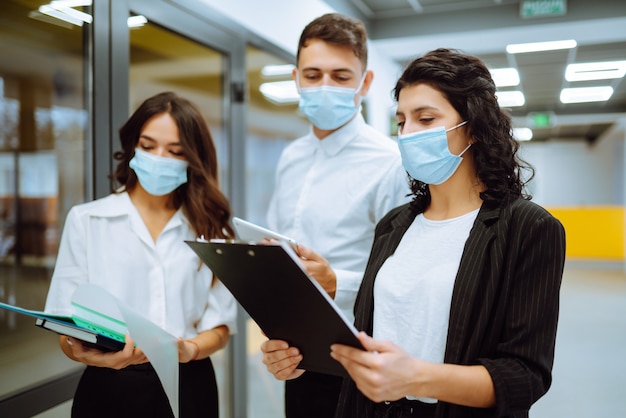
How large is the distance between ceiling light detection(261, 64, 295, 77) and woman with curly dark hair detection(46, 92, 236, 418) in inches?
101

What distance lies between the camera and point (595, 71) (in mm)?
7660

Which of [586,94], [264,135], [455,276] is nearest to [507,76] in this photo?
[586,94]

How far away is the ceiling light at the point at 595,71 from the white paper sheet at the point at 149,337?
7317 mm

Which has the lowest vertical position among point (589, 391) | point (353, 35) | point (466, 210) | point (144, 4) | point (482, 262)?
point (589, 391)

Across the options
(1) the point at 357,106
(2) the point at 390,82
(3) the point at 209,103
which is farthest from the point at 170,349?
(2) the point at 390,82

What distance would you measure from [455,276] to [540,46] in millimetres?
5725

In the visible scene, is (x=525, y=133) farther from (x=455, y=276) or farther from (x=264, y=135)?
(x=455, y=276)

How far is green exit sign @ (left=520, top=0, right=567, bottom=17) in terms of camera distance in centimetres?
503

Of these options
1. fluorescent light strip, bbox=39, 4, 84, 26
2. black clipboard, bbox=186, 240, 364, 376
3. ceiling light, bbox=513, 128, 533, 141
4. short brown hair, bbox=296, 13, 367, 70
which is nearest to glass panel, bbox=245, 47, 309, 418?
fluorescent light strip, bbox=39, 4, 84, 26

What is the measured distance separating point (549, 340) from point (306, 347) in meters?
0.48

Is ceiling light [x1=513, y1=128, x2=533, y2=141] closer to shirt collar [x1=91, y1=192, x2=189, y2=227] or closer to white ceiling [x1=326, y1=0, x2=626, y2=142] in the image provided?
white ceiling [x1=326, y1=0, x2=626, y2=142]

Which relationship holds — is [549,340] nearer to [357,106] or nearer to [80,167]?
[357,106]

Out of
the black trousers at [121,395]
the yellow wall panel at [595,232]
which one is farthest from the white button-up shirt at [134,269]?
the yellow wall panel at [595,232]

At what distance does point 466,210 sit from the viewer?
1303 millimetres
